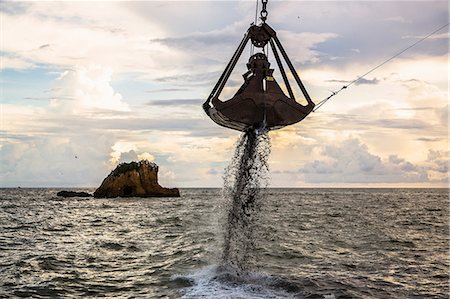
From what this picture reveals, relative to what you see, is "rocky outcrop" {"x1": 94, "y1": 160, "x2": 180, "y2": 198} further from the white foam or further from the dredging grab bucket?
the dredging grab bucket

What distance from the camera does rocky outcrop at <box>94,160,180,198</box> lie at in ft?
298

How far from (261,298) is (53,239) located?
669 inches

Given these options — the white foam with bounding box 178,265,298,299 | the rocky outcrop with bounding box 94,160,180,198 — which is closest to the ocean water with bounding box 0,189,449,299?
the white foam with bounding box 178,265,298,299

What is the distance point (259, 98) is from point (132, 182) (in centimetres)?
8250

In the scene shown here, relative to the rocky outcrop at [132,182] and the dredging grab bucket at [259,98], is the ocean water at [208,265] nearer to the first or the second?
the dredging grab bucket at [259,98]

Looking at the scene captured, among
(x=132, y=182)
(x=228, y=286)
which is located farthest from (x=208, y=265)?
(x=132, y=182)

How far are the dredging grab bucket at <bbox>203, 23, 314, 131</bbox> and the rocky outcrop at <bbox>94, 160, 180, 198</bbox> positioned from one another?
80956mm

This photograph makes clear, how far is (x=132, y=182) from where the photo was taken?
299ft

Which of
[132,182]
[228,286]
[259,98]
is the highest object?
[259,98]

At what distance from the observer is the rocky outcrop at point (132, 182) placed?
9069 centimetres

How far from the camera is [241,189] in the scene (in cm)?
1524

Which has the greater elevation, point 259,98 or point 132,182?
point 259,98

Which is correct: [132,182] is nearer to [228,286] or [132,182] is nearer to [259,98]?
[228,286]

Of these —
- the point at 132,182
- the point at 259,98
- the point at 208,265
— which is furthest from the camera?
the point at 132,182
